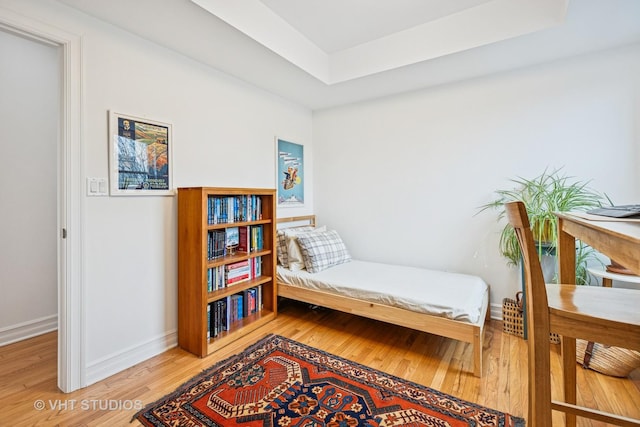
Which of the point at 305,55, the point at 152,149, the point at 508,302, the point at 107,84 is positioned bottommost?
the point at 508,302

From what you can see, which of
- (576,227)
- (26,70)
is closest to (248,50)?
(26,70)

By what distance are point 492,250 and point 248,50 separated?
276 centimetres

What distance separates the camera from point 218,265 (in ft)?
7.22

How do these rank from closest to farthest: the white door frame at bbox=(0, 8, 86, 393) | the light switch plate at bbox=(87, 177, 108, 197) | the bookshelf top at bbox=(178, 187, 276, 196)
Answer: the white door frame at bbox=(0, 8, 86, 393) → the light switch plate at bbox=(87, 177, 108, 197) → the bookshelf top at bbox=(178, 187, 276, 196)

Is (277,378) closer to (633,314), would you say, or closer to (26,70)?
(633,314)

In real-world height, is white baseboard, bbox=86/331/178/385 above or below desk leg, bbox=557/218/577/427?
below

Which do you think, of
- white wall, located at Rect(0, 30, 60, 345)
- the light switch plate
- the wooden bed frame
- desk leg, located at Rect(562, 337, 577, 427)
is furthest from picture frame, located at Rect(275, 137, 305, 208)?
desk leg, located at Rect(562, 337, 577, 427)

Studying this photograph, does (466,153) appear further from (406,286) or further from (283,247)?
(283,247)

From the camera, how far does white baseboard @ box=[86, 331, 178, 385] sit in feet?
5.90

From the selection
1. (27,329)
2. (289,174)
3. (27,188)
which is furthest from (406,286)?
(27,188)

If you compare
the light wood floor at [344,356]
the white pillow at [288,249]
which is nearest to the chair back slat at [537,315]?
the light wood floor at [344,356]

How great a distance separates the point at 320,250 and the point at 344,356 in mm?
1013

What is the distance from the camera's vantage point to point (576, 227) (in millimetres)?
1187

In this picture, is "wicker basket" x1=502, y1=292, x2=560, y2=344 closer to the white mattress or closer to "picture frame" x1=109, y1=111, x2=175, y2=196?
the white mattress
